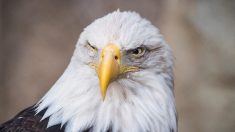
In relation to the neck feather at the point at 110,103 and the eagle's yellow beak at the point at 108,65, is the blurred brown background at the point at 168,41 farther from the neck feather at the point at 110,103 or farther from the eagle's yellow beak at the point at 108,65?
the eagle's yellow beak at the point at 108,65

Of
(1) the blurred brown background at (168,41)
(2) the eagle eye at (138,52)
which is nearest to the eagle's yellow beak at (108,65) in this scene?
(2) the eagle eye at (138,52)

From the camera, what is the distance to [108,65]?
2.68 m

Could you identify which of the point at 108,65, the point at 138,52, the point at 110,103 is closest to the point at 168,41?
the point at 138,52

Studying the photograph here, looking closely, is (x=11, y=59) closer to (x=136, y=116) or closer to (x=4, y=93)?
(x=4, y=93)

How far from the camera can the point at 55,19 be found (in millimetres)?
5766

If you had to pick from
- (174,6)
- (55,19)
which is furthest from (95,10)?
(174,6)

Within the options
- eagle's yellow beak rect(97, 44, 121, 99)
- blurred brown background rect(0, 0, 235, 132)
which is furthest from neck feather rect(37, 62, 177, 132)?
blurred brown background rect(0, 0, 235, 132)

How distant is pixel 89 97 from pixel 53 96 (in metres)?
0.22

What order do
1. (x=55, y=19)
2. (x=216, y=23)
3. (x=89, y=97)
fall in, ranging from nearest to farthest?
(x=89, y=97), (x=216, y=23), (x=55, y=19)

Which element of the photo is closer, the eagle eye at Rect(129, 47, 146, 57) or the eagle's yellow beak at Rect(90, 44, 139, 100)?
the eagle's yellow beak at Rect(90, 44, 139, 100)

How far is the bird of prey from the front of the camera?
2822mm

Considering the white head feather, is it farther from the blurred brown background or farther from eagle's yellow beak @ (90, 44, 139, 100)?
the blurred brown background

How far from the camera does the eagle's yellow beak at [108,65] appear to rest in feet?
8.72

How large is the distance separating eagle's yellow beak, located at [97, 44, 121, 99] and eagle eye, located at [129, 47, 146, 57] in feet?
0.35
